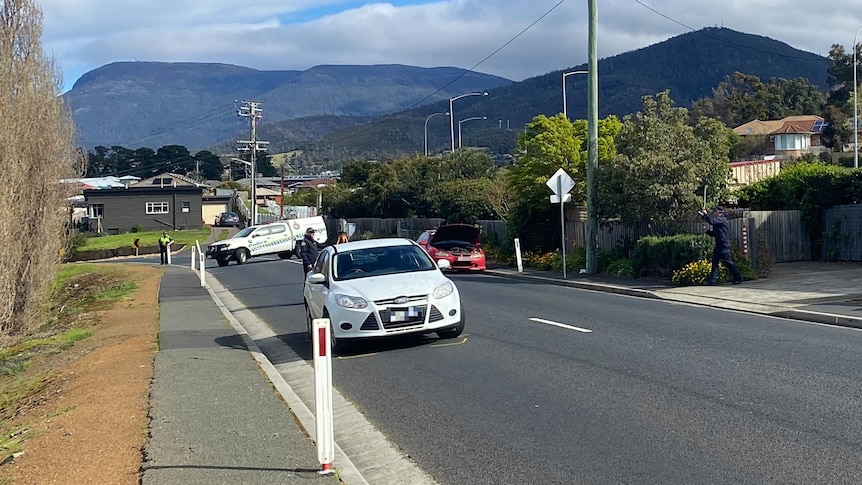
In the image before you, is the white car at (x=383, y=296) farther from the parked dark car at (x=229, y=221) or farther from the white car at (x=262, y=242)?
the parked dark car at (x=229, y=221)

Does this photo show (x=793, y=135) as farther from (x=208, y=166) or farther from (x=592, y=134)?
(x=208, y=166)

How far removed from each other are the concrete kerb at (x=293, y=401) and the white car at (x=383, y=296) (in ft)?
3.65

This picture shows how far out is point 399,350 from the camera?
13242mm

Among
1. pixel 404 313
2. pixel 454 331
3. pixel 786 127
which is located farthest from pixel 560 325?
pixel 786 127

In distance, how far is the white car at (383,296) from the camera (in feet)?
41.3

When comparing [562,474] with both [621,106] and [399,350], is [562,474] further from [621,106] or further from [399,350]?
[621,106]

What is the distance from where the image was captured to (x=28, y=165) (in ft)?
65.1

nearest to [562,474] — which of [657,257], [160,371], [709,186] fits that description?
[160,371]

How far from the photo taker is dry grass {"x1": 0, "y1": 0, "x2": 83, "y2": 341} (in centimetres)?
1795

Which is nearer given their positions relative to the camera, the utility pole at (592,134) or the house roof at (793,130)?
the utility pole at (592,134)

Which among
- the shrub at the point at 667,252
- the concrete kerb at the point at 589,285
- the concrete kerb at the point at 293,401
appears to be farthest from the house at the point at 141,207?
the concrete kerb at the point at 293,401

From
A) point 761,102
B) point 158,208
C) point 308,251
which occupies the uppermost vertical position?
point 761,102

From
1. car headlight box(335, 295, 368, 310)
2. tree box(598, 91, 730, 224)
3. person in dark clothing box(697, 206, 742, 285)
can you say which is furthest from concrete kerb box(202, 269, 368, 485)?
tree box(598, 91, 730, 224)

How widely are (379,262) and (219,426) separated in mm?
6119
